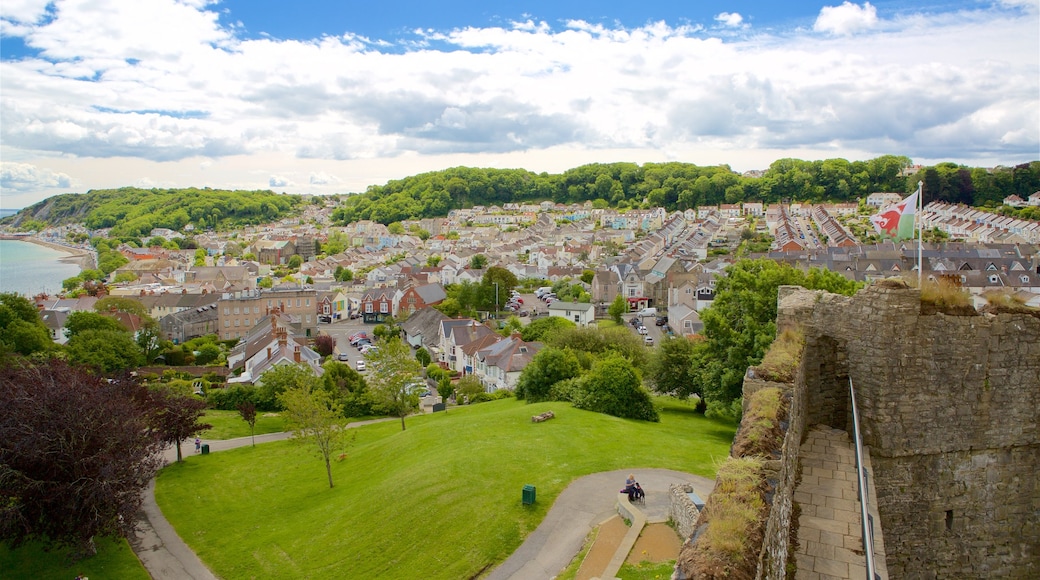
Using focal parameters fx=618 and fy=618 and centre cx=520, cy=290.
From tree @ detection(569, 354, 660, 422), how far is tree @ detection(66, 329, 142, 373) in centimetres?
3496

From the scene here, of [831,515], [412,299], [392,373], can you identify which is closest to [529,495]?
→ [831,515]

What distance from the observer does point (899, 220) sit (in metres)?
12.6

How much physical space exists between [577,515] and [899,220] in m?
10.2

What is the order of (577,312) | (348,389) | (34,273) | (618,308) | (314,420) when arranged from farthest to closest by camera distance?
(34,273), (618,308), (577,312), (348,389), (314,420)

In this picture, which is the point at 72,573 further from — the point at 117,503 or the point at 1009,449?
the point at 1009,449

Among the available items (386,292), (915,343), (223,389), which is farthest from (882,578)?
(386,292)

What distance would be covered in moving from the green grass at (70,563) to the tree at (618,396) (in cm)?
1763

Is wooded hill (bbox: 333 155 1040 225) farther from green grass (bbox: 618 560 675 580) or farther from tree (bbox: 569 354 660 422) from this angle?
green grass (bbox: 618 560 675 580)

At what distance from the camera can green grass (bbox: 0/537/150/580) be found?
1859 centimetres

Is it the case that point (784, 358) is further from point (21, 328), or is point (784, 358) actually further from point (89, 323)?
point (89, 323)

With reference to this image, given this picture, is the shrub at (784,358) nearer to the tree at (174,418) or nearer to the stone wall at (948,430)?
the stone wall at (948,430)

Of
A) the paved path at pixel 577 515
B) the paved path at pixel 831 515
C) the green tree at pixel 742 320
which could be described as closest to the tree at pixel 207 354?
the green tree at pixel 742 320

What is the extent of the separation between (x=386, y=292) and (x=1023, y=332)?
239ft

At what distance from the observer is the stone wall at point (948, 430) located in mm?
9023
